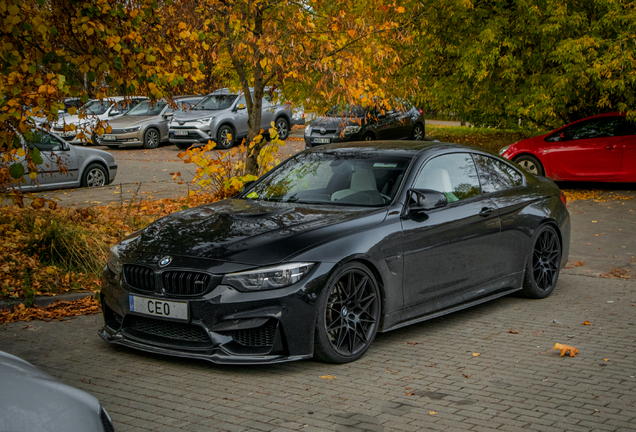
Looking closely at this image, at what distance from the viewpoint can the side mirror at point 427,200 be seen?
6039 mm

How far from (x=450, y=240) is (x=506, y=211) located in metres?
1.04

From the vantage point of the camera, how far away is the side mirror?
604 cm

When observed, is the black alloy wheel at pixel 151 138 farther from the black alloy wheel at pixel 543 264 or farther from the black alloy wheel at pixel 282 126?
the black alloy wheel at pixel 543 264

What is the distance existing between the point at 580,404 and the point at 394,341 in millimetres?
1780

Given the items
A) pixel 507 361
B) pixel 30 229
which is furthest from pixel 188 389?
pixel 30 229

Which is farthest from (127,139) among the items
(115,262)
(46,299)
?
(115,262)

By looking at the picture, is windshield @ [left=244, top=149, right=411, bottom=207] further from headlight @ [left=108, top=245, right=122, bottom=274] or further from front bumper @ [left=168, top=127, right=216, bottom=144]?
front bumper @ [left=168, top=127, right=216, bottom=144]

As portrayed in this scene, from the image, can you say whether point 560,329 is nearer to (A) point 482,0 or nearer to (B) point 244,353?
(B) point 244,353

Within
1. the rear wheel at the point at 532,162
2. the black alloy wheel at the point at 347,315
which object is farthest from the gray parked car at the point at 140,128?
the black alloy wheel at the point at 347,315

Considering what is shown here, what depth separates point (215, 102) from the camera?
90.4 feet

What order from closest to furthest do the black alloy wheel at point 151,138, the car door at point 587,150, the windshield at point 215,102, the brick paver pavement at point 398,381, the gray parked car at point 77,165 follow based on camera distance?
1. the brick paver pavement at point 398,381
2. the car door at point 587,150
3. the gray parked car at point 77,165
4. the windshield at point 215,102
5. the black alloy wheel at point 151,138

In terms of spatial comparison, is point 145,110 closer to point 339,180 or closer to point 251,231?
point 339,180

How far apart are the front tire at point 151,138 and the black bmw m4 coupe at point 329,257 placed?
21.6 meters

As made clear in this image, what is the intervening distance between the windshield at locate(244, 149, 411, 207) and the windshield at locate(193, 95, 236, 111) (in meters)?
20.6
